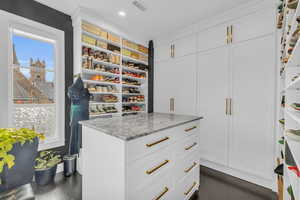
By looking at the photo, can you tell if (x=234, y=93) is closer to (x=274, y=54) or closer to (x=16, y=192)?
(x=274, y=54)

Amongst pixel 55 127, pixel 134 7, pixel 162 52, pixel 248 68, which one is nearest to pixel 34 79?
pixel 55 127

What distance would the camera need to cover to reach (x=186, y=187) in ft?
5.31

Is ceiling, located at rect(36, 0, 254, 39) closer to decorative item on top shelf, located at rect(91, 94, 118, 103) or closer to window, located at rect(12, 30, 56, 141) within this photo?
window, located at rect(12, 30, 56, 141)

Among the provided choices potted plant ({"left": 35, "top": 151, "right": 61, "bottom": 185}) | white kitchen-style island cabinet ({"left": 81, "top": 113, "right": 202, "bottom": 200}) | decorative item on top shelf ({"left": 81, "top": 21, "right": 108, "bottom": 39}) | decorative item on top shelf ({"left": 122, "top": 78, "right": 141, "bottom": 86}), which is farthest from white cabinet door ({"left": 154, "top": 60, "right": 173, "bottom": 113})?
potted plant ({"left": 35, "top": 151, "right": 61, "bottom": 185})

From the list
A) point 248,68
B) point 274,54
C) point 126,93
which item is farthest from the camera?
point 126,93

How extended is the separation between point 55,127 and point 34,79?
0.87 meters

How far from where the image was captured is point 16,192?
1.02 metres

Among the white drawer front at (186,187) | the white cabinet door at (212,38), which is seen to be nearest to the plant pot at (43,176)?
the white drawer front at (186,187)

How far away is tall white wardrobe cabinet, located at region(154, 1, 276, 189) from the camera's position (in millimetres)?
2052

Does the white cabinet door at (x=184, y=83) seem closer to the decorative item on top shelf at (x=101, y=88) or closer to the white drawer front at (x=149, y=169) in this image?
the decorative item on top shelf at (x=101, y=88)

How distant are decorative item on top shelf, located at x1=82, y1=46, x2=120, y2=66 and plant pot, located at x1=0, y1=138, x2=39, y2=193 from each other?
1695 mm

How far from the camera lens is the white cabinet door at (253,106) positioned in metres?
2.03

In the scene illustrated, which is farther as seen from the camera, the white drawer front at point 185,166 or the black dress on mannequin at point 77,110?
the black dress on mannequin at point 77,110

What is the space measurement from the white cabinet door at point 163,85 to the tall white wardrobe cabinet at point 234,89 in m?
0.25
